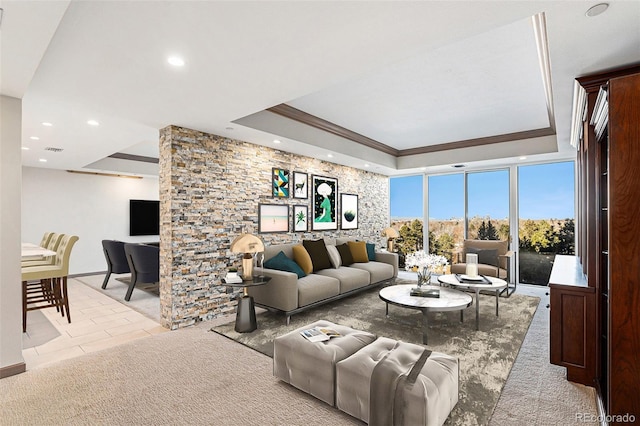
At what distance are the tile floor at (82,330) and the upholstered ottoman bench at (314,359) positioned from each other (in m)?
2.14

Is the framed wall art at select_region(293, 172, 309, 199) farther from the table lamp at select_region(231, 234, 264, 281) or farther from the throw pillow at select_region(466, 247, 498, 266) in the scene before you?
the throw pillow at select_region(466, 247, 498, 266)

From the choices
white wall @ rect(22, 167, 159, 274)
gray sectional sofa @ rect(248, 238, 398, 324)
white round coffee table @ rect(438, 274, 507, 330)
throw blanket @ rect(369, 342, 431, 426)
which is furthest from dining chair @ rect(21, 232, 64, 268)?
white round coffee table @ rect(438, 274, 507, 330)

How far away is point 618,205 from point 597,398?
1.53 meters

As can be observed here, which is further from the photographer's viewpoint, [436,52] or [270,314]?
[270,314]

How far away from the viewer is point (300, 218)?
578cm

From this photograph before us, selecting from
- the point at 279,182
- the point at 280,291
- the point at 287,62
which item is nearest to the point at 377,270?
the point at 280,291

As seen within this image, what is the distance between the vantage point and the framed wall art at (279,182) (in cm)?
523

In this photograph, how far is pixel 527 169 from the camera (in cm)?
639

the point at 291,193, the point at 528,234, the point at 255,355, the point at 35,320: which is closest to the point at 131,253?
the point at 35,320

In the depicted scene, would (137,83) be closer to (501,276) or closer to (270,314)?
(270,314)

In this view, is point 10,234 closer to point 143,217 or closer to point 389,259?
point 389,259

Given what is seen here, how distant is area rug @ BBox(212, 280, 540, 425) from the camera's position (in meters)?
2.43

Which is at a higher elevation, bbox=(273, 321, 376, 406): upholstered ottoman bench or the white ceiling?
the white ceiling

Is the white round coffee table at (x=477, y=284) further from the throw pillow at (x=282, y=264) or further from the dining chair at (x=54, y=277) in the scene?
the dining chair at (x=54, y=277)
